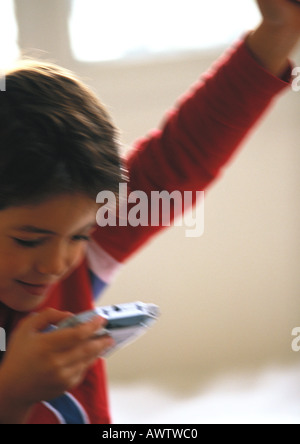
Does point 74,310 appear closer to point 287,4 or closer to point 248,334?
point 287,4

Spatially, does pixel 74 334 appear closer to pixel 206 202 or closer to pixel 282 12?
pixel 282 12

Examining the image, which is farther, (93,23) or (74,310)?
(93,23)

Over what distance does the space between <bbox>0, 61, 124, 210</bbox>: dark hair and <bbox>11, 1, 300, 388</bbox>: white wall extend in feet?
2.31

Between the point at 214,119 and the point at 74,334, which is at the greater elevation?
the point at 214,119

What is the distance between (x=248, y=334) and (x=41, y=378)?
0.84 m

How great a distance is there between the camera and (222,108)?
1.49 ft

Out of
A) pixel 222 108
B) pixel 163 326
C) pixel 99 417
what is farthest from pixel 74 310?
pixel 163 326

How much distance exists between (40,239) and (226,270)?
2.56 feet

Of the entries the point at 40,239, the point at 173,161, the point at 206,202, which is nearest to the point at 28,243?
the point at 40,239

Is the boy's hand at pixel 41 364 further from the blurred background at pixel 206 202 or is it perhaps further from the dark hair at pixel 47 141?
the blurred background at pixel 206 202

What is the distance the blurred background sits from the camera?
110 cm

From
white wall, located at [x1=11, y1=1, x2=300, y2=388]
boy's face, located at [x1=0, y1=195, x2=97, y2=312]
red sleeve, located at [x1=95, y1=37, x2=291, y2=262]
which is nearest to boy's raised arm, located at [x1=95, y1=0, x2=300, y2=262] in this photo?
red sleeve, located at [x1=95, y1=37, x2=291, y2=262]

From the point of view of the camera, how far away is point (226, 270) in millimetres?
1120

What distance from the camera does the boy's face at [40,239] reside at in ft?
1.23
